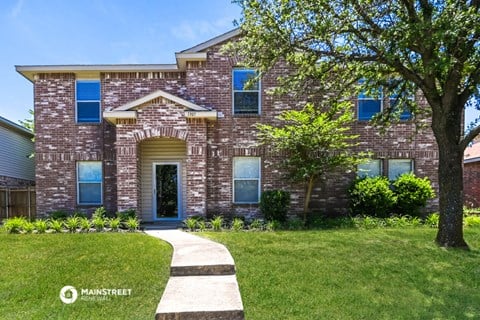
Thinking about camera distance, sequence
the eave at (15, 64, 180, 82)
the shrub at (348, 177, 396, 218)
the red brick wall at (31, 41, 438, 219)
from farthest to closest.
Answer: the eave at (15, 64, 180, 82) → the red brick wall at (31, 41, 438, 219) → the shrub at (348, 177, 396, 218)

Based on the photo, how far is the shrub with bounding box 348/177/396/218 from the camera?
→ 36.0ft

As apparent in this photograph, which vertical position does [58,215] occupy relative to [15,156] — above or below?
below

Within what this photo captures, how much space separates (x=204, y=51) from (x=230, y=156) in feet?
12.1

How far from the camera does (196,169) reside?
435 inches

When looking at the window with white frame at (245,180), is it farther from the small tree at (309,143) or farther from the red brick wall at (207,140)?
the small tree at (309,143)

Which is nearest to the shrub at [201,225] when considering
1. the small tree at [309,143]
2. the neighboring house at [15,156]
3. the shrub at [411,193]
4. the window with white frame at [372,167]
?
the small tree at [309,143]

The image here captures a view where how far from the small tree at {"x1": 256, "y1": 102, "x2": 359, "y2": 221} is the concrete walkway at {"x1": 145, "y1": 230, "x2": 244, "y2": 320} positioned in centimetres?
453

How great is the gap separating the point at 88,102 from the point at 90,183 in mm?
2913

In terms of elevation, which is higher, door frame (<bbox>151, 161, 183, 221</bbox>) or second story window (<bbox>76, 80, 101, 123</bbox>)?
second story window (<bbox>76, 80, 101, 123</bbox>)

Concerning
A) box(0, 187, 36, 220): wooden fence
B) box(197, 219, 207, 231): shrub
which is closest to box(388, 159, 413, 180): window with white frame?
box(197, 219, 207, 231): shrub

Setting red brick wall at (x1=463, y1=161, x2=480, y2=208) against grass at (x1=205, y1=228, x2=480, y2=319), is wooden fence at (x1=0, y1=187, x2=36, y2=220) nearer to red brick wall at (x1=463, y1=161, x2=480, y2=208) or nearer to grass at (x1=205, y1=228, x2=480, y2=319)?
grass at (x1=205, y1=228, x2=480, y2=319)

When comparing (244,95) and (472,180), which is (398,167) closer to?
(244,95)

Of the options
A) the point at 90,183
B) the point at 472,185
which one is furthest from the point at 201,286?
the point at 472,185

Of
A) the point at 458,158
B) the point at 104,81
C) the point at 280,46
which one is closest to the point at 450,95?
the point at 458,158
